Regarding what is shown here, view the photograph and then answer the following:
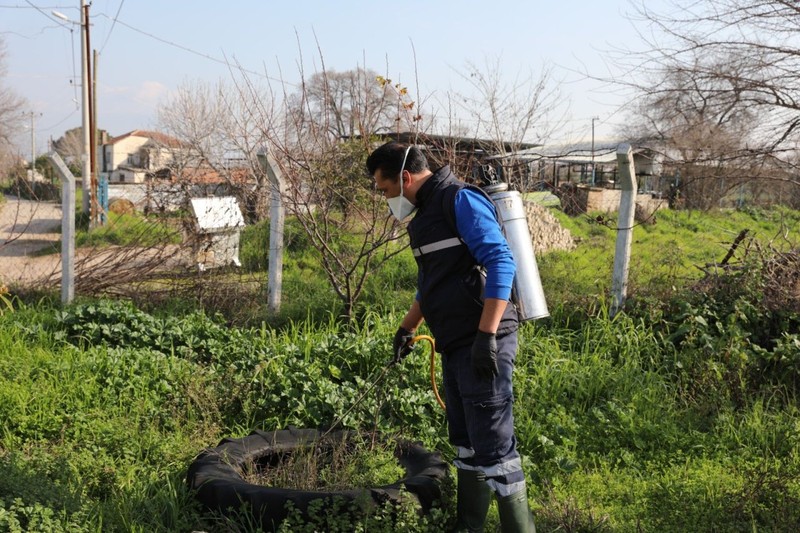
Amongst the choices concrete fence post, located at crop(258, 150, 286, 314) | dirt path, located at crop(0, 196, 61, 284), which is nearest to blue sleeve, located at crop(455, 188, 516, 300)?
concrete fence post, located at crop(258, 150, 286, 314)

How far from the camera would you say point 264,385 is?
16.6 feet

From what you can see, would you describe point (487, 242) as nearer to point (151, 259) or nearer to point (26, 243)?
point (151, 259)

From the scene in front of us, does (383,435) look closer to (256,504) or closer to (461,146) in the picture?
(256,504)

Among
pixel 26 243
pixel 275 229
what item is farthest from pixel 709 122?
pixel 26 243

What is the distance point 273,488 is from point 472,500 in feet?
3.10

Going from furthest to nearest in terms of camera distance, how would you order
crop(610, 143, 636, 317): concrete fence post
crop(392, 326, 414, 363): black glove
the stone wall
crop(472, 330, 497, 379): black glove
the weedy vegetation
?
the stone wall, crop(610, 143, 636, 317): concrete fence post, crop(392, 326, 414, 363): black glove, the weedy vegetation, crop(472, 330, 497, 379): black glove

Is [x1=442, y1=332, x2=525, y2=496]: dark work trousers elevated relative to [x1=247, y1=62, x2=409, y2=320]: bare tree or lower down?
lower down

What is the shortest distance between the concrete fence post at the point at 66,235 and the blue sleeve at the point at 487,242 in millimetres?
5119

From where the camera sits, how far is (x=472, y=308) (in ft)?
10.8

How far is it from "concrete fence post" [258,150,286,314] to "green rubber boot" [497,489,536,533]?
426cm

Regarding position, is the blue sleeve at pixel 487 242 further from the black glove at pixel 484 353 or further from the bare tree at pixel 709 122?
the bare tree at pixel 709 122

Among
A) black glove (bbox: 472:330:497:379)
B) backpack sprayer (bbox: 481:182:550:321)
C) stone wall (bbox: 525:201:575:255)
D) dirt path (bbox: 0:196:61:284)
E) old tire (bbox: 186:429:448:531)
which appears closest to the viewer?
black glove (bbox: 472:330:497:379)

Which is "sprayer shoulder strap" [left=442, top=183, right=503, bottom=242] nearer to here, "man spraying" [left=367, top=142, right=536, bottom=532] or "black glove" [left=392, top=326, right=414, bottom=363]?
"man spraying" [left=367, top=142, right=536, bottom=532]

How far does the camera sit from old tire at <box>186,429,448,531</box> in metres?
3.39
